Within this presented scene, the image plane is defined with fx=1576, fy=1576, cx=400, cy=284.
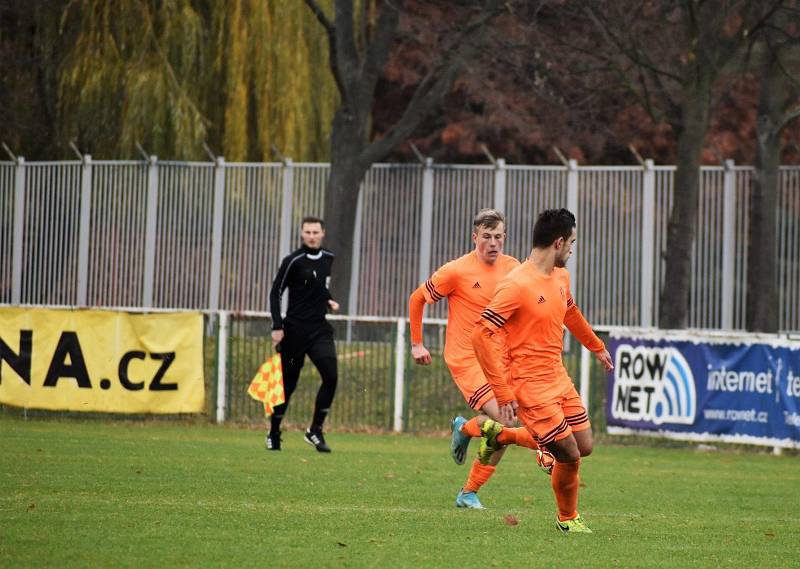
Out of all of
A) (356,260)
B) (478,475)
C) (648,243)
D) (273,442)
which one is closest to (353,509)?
(478,475)

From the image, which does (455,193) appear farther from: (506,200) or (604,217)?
(604,217)

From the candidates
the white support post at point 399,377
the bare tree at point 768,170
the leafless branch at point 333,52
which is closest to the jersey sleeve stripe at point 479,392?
the white support post at point 399,377

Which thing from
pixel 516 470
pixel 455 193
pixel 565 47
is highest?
pixel 565 47

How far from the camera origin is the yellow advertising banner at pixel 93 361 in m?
20.4

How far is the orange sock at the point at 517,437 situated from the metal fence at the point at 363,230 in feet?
51.1

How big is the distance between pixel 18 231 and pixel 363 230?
6.68 meters

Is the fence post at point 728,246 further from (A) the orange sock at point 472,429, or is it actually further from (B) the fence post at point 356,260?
(A) the orange sock at point 472,429

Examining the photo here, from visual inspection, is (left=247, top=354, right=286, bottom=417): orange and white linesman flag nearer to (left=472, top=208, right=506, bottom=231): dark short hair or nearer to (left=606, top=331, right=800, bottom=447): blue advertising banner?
(left=606, top=331, right=800, bottom=447): blue advertising banner

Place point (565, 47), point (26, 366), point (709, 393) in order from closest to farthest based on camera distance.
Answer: point (709, 393) → point (26, 366) → point (565, 47)

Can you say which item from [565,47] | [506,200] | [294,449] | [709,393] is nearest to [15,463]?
[294,449]

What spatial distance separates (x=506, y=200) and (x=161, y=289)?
6712 mm

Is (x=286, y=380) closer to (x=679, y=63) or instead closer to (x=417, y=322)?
(x=417, y=322)

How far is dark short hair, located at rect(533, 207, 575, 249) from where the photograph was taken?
387 inches

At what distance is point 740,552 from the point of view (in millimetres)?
9305
